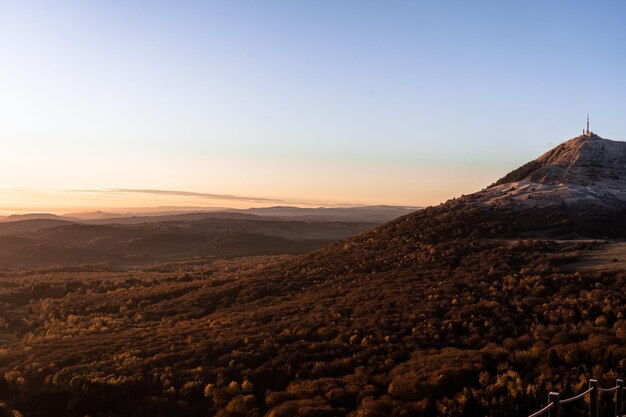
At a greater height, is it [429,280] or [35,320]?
[429,280]

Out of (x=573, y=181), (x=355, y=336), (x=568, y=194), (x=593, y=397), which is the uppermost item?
(x=573, y=181)

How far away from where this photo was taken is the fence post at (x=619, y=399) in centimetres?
1038

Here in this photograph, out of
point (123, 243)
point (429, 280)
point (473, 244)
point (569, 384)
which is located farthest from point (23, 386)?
point (123, 243)

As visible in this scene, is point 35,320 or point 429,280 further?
point 35,320

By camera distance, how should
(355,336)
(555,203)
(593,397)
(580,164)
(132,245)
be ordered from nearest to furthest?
(593,397) → (355,336) → (555,203) → (580,164) → (132,245)

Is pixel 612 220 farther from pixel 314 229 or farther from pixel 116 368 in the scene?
pixel 314 229

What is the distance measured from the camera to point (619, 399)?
10719 millimetres

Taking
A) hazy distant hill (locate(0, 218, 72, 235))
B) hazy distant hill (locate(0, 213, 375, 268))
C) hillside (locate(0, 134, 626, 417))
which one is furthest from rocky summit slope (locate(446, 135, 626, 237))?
hazy distant hill (locate(0, 218, 72, 235))

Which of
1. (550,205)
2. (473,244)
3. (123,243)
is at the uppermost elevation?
(550,205)

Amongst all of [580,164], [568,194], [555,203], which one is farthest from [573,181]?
[555,203]

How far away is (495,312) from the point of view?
20.2 m

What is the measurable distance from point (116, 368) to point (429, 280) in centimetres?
1666

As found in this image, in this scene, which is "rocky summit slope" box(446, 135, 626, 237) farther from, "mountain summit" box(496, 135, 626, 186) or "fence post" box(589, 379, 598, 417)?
"fence post" box(589, 379, 598, 417)

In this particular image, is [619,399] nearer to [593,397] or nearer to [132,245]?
[593,397]
